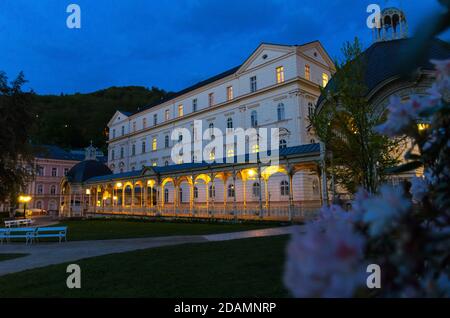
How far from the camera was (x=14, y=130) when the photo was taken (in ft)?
87.5

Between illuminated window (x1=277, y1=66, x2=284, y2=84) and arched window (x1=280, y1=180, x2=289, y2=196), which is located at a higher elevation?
illuminated window (x1=277, y1=66, x2=284, y2=84)

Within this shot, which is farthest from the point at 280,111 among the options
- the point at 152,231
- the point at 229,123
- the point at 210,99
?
the point at 152,231

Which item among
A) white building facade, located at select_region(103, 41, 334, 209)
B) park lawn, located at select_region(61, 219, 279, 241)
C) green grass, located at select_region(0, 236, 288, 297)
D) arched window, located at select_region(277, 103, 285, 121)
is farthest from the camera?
arched window, located at select_region(277, 103, 285, 121)

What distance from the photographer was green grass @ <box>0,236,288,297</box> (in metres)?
5.68

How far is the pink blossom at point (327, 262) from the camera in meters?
0.77

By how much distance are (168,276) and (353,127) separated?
5931 millimetres

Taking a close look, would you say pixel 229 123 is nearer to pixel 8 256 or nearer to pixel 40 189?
pixel 8 256

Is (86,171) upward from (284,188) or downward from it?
upward

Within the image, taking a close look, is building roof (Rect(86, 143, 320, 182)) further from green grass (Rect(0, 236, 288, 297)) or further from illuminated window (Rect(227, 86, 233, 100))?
illuminated window (Rect(227, 86, 233, 100))

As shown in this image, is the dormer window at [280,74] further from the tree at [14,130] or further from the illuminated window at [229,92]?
the tree at [14,130]

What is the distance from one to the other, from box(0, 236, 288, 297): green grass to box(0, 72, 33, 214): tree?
22612 millimetres

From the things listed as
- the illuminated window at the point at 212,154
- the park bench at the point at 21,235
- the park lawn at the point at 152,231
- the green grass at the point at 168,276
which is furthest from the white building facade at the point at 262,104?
the green grass at the point at 168,276

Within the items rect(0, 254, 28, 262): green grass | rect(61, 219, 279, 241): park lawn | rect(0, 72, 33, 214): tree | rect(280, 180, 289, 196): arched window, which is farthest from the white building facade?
rect(0, 254, 28, 262): green grass

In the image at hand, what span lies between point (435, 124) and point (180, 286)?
220 inches
